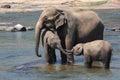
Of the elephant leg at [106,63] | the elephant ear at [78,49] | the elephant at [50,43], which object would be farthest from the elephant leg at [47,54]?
the elephant leg at [106,63]

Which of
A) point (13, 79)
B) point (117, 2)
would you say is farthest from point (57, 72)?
point (117, 2)

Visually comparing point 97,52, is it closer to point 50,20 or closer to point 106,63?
point 106,63

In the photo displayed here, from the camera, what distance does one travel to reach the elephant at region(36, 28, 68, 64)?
1822cm

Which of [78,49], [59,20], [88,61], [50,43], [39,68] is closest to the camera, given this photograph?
[88,61]

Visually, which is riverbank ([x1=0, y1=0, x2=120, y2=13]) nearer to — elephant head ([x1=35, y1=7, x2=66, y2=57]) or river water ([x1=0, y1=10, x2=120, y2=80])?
river water ([x1=0, y1=10, x2=120, y2=80])

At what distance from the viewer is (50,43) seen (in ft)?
60.3

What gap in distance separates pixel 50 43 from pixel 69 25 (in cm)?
97

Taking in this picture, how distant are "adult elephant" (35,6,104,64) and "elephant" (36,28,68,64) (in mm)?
221

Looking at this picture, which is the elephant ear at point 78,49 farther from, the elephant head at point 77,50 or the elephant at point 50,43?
the elephant at point 50,43

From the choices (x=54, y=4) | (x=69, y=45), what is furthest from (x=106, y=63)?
(x=54, y=4)

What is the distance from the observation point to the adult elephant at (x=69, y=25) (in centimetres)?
1847

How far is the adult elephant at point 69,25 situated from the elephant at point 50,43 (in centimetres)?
22

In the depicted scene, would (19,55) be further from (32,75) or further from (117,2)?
(117,2)

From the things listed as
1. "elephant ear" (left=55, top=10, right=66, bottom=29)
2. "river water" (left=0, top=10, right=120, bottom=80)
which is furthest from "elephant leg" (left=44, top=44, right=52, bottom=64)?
"elephant ear" (left=55, top=10, right=66, bottom=29)
